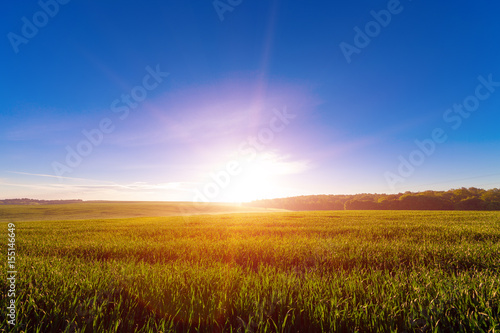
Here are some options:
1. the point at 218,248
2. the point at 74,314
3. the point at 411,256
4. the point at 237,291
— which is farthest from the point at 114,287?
the point at 411,256

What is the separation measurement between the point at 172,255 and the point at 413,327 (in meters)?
5.36

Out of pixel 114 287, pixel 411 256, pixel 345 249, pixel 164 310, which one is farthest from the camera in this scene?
pixel 345 249

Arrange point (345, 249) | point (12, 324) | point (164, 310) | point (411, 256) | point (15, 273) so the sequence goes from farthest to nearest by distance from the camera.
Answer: point (345, 249) → point (411, 256) → point (15, 273) → point (164, 310) → point (12, 324)

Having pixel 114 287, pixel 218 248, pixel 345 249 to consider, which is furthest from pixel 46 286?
pixel 345 249

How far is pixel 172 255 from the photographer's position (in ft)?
19.5

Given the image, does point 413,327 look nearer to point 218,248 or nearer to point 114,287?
point 114,287

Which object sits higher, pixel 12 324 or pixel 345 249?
pixel 12 324

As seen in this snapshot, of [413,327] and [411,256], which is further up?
[413,327]

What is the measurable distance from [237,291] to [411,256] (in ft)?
15.3

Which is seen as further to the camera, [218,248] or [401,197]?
[401,197]

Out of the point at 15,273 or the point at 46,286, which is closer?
the point at 46,286

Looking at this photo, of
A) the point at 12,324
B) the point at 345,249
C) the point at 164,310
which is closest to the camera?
the point at 12,324

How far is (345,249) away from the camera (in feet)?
19.3

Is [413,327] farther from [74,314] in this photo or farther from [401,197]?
[401,197]
